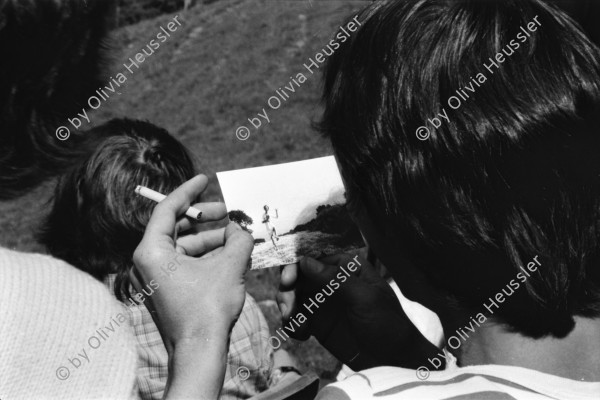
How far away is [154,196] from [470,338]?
3.30ft

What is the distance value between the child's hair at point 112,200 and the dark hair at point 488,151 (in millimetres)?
1051

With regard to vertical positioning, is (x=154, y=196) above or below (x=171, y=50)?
above

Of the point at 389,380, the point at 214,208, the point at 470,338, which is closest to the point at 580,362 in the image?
the point at 470,338

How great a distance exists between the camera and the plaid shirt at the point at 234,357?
68.4 inches

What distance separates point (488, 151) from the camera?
40.7 inches

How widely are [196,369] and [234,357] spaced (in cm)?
79

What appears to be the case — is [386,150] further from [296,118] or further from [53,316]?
[296,118]

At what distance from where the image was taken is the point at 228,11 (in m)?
7.77
